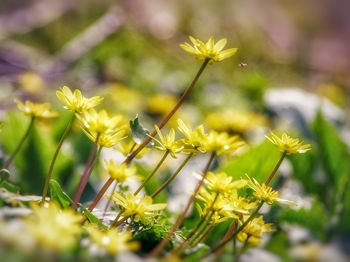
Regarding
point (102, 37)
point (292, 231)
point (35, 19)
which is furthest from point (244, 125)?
point (35, 19)

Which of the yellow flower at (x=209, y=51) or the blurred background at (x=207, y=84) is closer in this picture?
the yellow flower at (x=209, y=51)

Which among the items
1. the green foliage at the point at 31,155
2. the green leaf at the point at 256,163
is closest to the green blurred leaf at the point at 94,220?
the green leaf at the point at 256,163

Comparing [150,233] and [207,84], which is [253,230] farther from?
[207,84]

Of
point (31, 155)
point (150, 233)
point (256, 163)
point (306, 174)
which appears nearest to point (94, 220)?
point (150, 233)

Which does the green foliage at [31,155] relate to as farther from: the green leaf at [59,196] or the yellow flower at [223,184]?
the yellow flower at [223,184]

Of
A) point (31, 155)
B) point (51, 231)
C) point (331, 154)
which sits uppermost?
point (331, 154)

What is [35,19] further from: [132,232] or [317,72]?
[132,232]

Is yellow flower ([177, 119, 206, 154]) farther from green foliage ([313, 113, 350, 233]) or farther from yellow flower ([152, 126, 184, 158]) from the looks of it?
green foliage ([313, 113, 350, 233])
